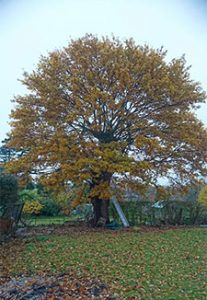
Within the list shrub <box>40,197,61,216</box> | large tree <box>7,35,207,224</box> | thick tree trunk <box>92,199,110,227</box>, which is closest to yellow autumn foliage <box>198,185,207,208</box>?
large tree <box>7,35,207,224</box>

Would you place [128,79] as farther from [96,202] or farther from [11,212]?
[11,212]

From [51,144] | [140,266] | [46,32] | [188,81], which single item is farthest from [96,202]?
[46,32]

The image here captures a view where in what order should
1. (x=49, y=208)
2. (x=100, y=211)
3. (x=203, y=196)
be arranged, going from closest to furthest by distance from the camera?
(x=100, y=211), (x=203, y=196), (x=49, y=208)

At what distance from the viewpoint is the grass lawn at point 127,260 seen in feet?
9.15

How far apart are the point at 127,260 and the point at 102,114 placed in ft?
11.7

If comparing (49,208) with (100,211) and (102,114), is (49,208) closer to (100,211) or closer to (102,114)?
(100,211)

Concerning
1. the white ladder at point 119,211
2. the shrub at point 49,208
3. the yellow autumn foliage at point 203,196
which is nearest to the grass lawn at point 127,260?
the white ladder at point 119,211

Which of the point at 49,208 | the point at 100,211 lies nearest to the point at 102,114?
the point at 100,211

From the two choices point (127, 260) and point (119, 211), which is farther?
point (119, 211)

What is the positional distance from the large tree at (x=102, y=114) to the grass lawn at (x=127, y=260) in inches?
57.1

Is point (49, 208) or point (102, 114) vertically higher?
point (102, 114)

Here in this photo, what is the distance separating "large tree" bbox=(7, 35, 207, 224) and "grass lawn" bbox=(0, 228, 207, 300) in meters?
1.45

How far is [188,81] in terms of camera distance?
23.6 ft

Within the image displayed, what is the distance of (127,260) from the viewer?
12.4 feet
